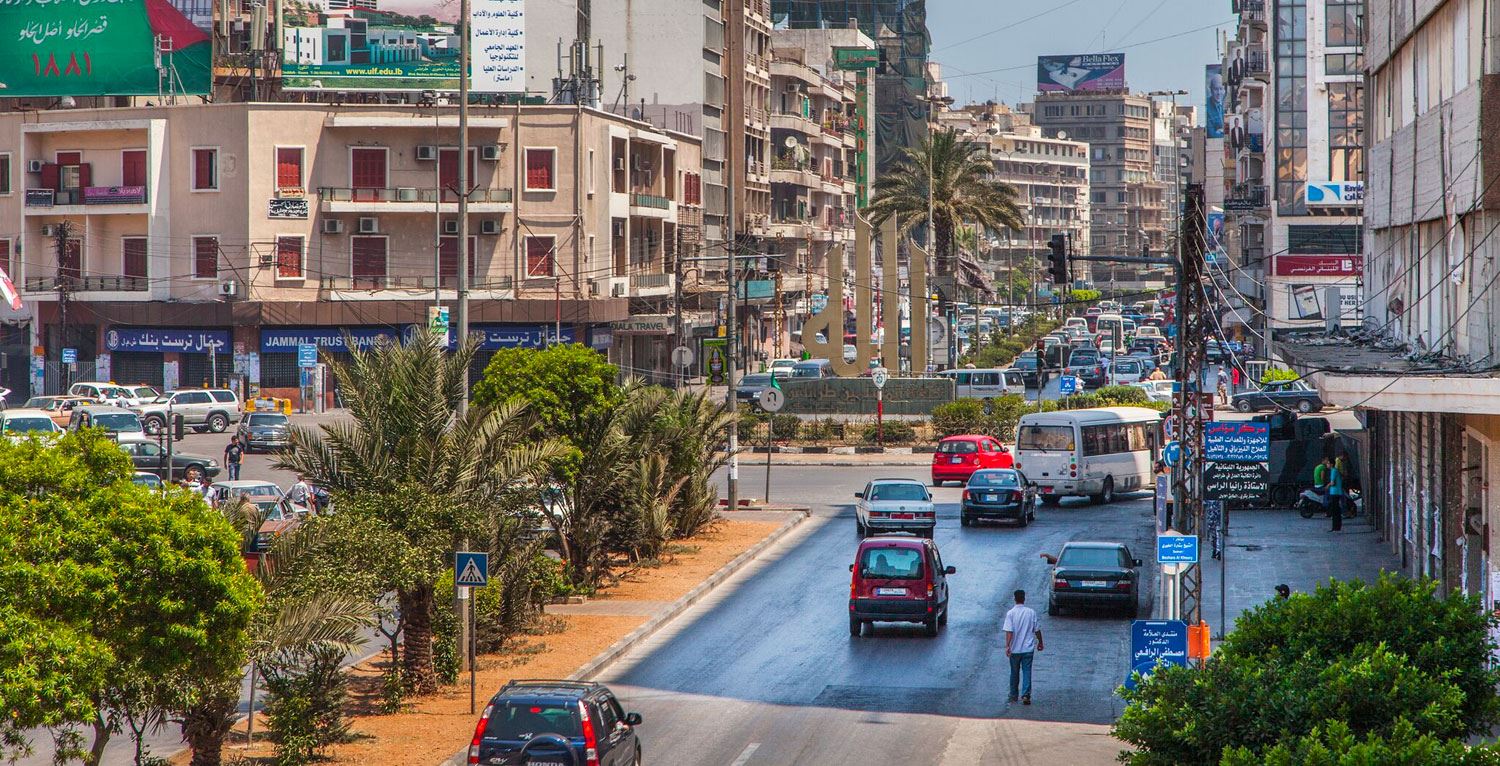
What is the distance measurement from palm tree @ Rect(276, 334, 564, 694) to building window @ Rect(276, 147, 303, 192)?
47439 millimetres

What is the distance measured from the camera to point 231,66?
84.5m

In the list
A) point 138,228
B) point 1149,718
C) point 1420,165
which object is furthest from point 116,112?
point 1149,718

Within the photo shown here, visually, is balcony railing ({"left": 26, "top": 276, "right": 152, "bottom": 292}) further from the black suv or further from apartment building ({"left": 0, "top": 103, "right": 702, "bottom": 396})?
the black suv

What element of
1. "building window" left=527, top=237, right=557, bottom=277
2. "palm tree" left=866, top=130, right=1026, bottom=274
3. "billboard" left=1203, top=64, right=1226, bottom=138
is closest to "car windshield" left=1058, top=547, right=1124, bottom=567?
"building window" left=527, top=237, right=557, bottom=277

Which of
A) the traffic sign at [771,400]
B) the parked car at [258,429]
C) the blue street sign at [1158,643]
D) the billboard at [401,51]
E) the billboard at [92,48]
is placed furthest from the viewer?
the billboard at [92,48]

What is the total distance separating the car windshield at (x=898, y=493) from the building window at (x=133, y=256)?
42114 mm

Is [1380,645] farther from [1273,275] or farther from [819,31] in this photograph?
[819,31]

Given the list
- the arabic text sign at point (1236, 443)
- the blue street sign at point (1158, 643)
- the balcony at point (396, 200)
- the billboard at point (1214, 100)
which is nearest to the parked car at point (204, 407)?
the balcony at point (396, 200)

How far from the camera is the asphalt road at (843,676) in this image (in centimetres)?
1967

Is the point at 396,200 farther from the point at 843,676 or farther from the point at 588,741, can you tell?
the point at 588,741

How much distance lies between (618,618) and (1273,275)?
6168 centimetres

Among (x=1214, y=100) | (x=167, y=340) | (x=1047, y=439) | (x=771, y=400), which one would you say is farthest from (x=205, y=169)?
(x=1214, y=100)

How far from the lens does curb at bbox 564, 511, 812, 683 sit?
78.1ft

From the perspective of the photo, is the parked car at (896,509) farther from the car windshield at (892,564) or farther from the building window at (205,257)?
the building window at (205,257)
